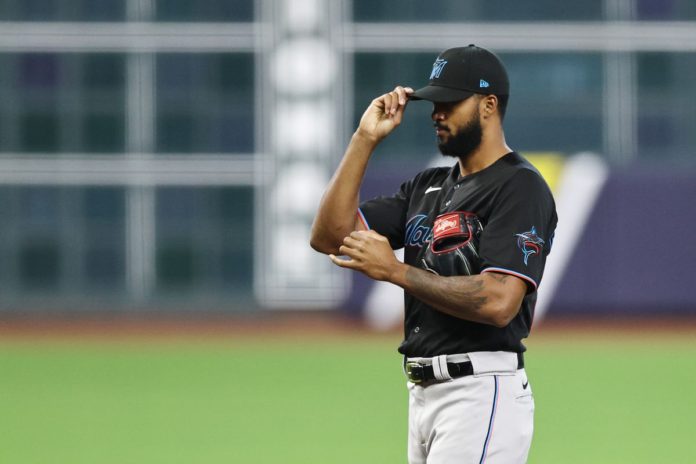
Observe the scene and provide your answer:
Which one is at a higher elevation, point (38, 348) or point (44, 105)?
point (44, 105)

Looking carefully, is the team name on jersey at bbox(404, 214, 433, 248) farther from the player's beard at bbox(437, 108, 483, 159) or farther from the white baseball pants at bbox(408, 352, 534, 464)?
the white baseball pants at bbox(408, 352, 534, 464)

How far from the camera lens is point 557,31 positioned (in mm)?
20906

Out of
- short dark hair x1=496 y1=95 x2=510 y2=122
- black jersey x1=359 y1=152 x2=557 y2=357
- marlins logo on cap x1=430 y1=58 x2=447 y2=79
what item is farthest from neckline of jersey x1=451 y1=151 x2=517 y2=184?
marlins logo on cap x1=430 y1=58 x2=447 y2=79

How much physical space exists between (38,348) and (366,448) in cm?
871

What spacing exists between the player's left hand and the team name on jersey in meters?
0.27

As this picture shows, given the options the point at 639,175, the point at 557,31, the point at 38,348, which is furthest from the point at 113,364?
the point at 557,31

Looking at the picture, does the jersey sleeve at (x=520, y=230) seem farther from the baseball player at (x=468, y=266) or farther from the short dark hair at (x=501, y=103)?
the short dark hair at (x=501, y=103)

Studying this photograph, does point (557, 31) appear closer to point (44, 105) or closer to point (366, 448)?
point (44, 105)

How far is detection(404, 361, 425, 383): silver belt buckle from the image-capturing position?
413 cm

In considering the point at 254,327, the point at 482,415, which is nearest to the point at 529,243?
the point at 482,415

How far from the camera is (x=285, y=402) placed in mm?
11109

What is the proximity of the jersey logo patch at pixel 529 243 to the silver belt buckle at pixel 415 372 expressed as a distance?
0.55m

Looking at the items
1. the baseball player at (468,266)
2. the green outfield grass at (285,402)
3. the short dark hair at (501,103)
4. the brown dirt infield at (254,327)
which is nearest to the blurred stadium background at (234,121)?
the brown dirt infield at (254,327)

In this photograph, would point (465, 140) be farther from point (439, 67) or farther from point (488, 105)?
point (439, 67)
